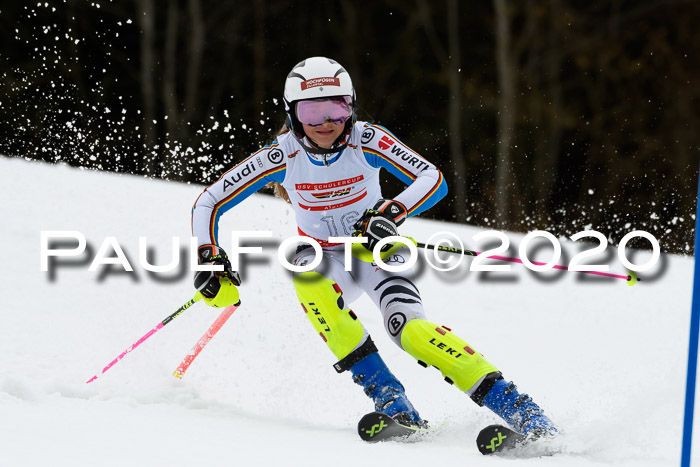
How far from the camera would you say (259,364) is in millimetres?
5129

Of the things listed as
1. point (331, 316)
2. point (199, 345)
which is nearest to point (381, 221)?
point (331, 316)

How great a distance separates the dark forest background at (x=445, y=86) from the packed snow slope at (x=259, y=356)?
8.96 meters

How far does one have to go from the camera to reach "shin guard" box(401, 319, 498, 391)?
352 centimetres

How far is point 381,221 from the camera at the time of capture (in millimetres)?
3643

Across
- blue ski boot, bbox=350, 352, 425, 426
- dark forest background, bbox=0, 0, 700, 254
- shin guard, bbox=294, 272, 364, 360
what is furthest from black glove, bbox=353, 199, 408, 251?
dark forest background, bbox=0, 0, 700, 254

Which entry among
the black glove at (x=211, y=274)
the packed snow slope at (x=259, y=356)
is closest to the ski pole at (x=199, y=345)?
the packed snow slope at (x=259, y=356)

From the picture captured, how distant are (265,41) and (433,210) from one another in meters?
5.10

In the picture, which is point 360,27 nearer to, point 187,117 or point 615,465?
point 187,117

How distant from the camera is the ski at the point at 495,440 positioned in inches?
124

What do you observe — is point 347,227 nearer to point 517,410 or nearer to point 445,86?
point 517,410

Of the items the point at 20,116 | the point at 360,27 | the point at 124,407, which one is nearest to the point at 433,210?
the point at 360,27

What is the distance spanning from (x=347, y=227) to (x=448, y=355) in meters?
0.87

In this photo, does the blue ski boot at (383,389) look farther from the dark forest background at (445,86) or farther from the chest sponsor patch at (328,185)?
the dark forest background at (445,86)

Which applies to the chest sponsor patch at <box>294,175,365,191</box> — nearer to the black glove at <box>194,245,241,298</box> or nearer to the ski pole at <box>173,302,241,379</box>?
the black glove at <box>194,245,241,298</box>
